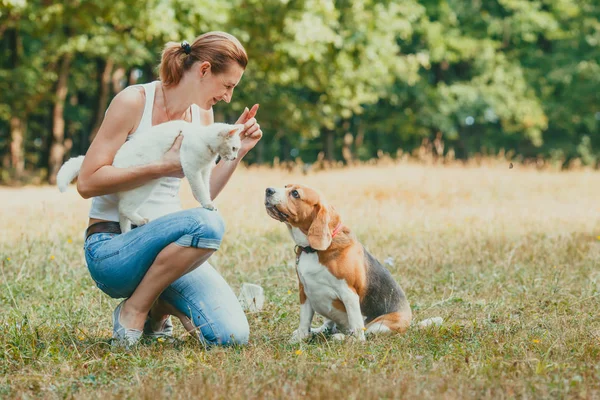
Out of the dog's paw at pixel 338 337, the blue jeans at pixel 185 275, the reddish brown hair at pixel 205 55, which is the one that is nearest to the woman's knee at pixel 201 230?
the blue jeans at pixel 185 275

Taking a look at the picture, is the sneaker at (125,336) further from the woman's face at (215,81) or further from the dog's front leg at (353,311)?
the woman's face at (215,81)

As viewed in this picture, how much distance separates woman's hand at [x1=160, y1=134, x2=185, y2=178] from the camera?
12.8ft

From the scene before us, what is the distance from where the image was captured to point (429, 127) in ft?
95.3

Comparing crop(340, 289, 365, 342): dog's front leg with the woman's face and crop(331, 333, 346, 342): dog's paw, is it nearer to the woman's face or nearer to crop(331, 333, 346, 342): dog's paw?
crop(331, 333, 346, 342): dog's paw

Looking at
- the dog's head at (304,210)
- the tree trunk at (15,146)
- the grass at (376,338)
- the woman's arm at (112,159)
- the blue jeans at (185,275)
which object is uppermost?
the woman's arm at (112,159)

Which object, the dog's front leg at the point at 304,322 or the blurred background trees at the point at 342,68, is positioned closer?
the dog's front leg at the point at 304,322

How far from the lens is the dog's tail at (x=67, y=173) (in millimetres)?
4152

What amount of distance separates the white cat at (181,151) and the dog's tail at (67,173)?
1cm

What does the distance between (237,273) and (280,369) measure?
10.3 ft

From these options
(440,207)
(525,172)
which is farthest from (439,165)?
(440,207)

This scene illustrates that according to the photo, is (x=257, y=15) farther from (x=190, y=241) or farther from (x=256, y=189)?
(x=190, y=241)

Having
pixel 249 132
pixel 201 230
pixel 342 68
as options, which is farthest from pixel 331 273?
pixel 342 68

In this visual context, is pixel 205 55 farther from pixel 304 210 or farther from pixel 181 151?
pixel 304 210

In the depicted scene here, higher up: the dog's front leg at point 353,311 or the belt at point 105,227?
the belt at point 105,227
